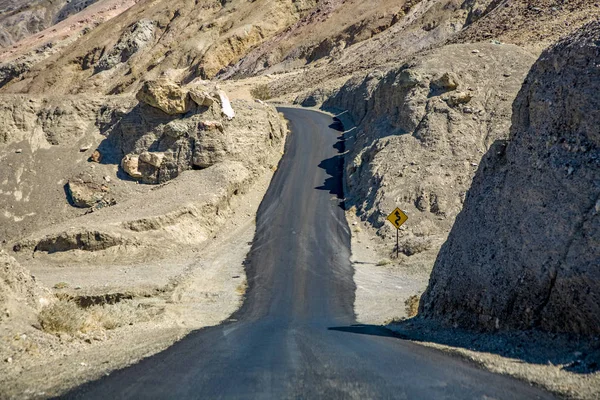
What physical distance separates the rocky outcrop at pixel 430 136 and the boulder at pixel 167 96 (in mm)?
11232

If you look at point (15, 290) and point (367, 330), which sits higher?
point (15, 290)

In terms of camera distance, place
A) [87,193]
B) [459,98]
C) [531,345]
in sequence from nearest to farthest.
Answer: [531,345], [459,98], [87,193]

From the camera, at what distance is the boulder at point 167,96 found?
3441 centimetres

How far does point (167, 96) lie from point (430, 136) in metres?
16.7

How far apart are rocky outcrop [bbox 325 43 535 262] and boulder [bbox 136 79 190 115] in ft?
36.9

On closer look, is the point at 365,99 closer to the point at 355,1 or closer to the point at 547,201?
the point at 547,201

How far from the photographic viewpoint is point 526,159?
38.8 feet

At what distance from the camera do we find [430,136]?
2988cm

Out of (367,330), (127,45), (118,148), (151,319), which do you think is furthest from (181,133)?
(127,45)

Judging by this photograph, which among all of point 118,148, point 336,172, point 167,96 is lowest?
point 336,172

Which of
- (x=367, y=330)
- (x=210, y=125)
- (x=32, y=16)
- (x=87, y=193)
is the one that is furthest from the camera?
(x=32, y=16)

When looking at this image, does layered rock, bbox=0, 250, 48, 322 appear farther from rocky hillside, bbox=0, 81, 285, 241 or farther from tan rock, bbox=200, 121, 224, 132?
tan rock, bbox=200, 121, 224, 132

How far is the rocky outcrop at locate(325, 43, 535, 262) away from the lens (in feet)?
86.3

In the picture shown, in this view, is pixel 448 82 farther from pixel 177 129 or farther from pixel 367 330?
pixel 367 330
